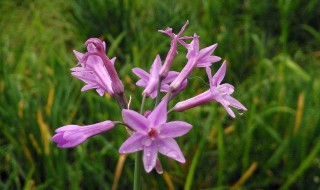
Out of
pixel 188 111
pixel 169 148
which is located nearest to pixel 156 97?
pixel 169 148

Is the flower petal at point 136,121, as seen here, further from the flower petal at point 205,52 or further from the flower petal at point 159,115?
the flower petal at point 205,52

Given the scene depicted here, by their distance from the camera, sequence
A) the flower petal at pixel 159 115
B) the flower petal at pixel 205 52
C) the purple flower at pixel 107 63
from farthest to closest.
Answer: the flower petal at pixel 205 52
the purple flower at pixel 107 63
the flower petal at pixel 159 115

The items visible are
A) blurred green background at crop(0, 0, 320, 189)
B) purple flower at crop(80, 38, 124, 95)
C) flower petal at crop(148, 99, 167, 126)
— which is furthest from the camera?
blurred green background at crop(0, 0, 320, 189)

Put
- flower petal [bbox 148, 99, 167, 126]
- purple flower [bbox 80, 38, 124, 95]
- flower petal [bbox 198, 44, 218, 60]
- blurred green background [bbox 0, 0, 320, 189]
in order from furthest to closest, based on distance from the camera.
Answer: blurred green background [bbox 0, 0, 320, 189] → flower petal [bbox 198, 44, 218, 60] → purple flower [bbox 80, 38, 124, 95] → flower petal [bbox 148, 99, 167, 126]

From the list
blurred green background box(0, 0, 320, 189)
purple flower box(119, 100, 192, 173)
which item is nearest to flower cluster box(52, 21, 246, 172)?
purple flower box(119, 100, 192, 173)

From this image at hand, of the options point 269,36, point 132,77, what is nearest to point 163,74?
point 132,77

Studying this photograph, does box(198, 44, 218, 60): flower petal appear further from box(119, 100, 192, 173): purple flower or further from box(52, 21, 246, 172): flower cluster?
box(119, 100, 192, 173): purple flower

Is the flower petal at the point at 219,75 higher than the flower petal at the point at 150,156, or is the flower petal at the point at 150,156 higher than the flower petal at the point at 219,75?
the flower petal at the point at 219,75

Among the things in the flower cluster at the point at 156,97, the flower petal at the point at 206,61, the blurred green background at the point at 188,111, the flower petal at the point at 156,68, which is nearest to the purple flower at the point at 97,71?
the flower cluster at the point at 156,97

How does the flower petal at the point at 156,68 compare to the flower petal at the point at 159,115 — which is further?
the flower petal at the point at 156,68
